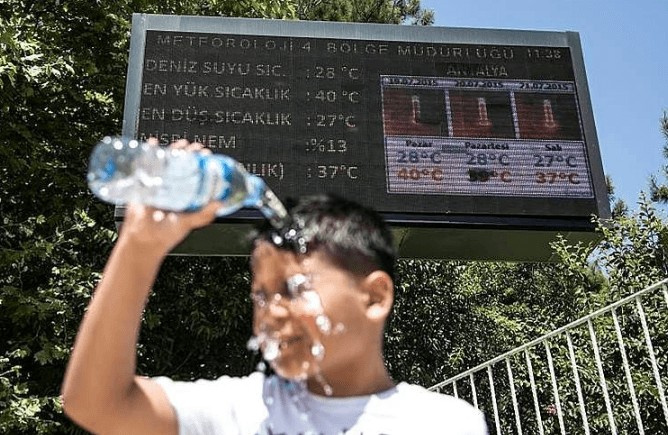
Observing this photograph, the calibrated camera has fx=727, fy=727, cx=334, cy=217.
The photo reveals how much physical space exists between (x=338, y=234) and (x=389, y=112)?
362 cm

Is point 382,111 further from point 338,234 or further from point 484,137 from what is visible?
point 338,234

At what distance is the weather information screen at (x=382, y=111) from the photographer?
14.3ft

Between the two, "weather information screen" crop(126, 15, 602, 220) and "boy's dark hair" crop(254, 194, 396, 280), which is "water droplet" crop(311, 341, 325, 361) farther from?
"weather information screen" crop(126, 15, 602, 220)

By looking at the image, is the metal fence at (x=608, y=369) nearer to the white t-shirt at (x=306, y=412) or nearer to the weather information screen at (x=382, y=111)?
the weather information screen at (x=382, y=111)

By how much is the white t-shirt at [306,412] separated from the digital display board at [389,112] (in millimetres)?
3158

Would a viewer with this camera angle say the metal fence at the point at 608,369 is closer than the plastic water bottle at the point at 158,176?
No

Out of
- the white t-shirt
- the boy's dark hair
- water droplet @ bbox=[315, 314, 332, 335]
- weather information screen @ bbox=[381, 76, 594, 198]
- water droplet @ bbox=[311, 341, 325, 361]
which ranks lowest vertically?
the white t-shirt

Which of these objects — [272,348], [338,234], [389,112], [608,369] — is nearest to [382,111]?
[389,112]

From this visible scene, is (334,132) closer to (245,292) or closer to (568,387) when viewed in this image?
(568,387)

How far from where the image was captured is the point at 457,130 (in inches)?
179

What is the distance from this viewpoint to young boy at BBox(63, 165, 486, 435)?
0.92 metres

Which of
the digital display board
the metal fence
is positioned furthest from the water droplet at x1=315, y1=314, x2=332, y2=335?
the digital display board

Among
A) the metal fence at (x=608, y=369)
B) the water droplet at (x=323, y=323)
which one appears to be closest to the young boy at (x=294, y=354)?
the water droplet at (x=323, y=323)

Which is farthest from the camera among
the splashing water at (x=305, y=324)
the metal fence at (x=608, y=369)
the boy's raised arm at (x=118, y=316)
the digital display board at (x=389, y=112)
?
the digital display board at (x=389, y=112)
